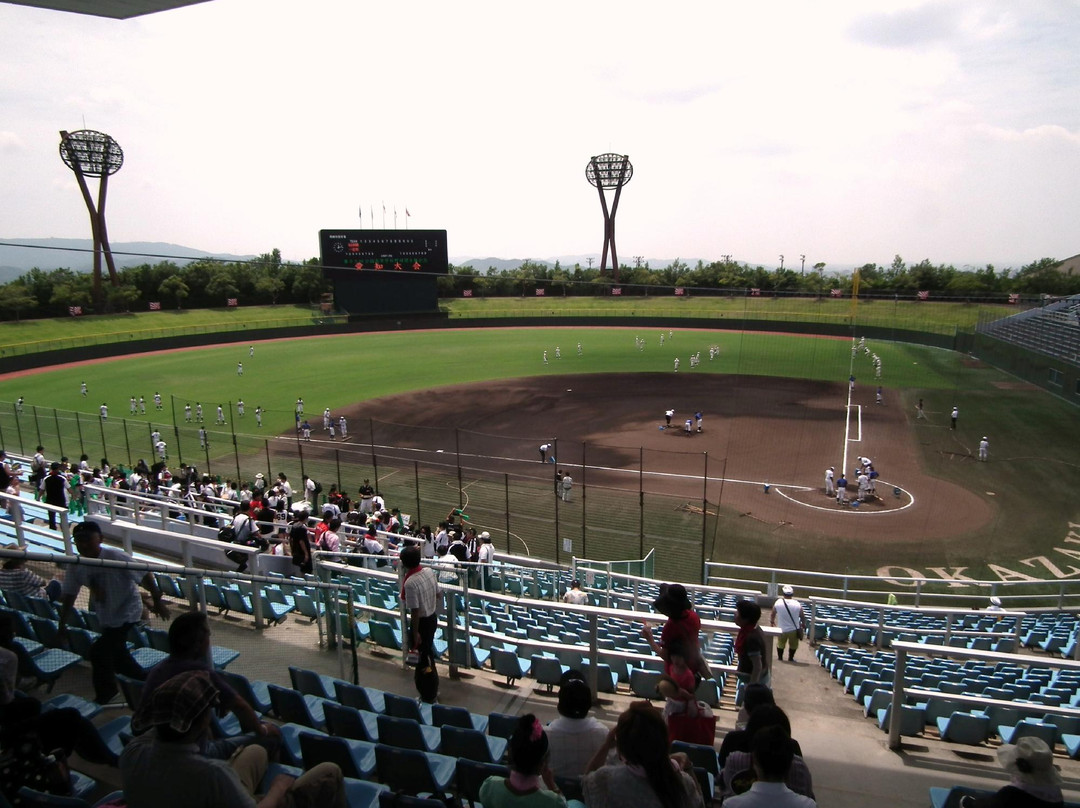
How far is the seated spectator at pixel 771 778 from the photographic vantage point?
3568 millimetres

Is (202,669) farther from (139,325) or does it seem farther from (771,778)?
(139,325)

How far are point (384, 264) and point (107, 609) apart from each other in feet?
210

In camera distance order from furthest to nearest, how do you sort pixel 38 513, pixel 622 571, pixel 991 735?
pixel 622 571 < pixel 38 513 < pixel 991 735

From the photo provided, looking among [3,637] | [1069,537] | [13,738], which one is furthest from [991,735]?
[1069,537]

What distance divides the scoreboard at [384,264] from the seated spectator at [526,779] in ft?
207

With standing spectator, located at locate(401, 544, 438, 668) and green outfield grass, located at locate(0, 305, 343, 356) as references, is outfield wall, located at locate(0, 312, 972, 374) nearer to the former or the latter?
green outfield grass, located at locate(0, 305, 343, 356)

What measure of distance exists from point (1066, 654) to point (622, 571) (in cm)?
941

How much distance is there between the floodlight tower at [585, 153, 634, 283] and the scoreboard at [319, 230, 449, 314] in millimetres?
32824

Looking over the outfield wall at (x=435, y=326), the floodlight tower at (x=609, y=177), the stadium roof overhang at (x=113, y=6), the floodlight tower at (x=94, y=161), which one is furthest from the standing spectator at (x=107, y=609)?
the floodlight tower at (x=609, y=177)

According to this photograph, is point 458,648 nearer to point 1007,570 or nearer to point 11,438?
point 1007,570

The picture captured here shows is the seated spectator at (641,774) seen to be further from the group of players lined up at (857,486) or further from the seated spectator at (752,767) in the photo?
the group of players lined up at (857,486)

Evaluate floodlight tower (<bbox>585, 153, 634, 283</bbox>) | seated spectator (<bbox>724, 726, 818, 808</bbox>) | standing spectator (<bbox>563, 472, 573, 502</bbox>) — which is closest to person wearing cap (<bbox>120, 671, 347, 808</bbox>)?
seated spectator (<bbox>724, 726, 818, 808</bbox>)

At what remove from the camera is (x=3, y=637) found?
527cm

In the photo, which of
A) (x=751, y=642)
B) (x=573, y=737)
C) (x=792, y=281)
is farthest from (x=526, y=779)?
(x=792, y=281)
